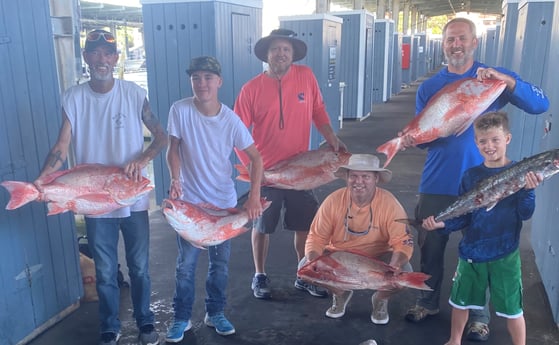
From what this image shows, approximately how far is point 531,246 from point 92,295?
430 centimetres

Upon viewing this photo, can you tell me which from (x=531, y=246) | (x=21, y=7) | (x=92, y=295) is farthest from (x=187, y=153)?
(x=531, y=246)

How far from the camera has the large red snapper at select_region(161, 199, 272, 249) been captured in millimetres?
2754

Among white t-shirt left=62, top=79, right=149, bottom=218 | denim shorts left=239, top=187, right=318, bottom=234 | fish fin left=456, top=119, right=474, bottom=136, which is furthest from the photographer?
denim shorts left=239, top=187, right=318, bottom=234

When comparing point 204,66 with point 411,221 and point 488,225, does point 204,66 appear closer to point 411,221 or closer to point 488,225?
point 411,221

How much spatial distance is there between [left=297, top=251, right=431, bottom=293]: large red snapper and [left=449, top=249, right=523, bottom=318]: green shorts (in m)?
0.24

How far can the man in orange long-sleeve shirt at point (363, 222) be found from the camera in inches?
124

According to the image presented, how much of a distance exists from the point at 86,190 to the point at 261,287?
1.83 metres

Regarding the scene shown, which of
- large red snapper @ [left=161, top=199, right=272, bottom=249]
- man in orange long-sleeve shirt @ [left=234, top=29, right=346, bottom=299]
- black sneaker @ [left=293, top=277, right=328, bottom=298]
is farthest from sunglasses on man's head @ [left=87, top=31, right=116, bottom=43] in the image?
black sneaker @ [left=293, top=277, right=328, bottom=298]

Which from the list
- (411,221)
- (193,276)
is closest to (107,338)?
(193,276)

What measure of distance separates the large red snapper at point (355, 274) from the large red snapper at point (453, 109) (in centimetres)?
71

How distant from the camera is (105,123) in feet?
9.48

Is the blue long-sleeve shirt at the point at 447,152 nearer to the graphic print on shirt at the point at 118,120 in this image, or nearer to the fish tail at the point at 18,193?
the graphic print on shirt at the point at 118,120

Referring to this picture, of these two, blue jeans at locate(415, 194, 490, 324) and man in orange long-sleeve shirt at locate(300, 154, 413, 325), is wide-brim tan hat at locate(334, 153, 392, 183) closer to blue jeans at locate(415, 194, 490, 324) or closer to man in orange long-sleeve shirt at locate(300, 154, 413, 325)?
man in orange long-sleeve shirt at locate(300, 154, 413, 325)

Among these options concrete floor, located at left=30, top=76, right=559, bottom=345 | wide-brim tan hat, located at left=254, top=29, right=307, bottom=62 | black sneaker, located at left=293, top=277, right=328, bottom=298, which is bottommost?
concrete floor, located at left=30, top=76, right=559, bottom=345
